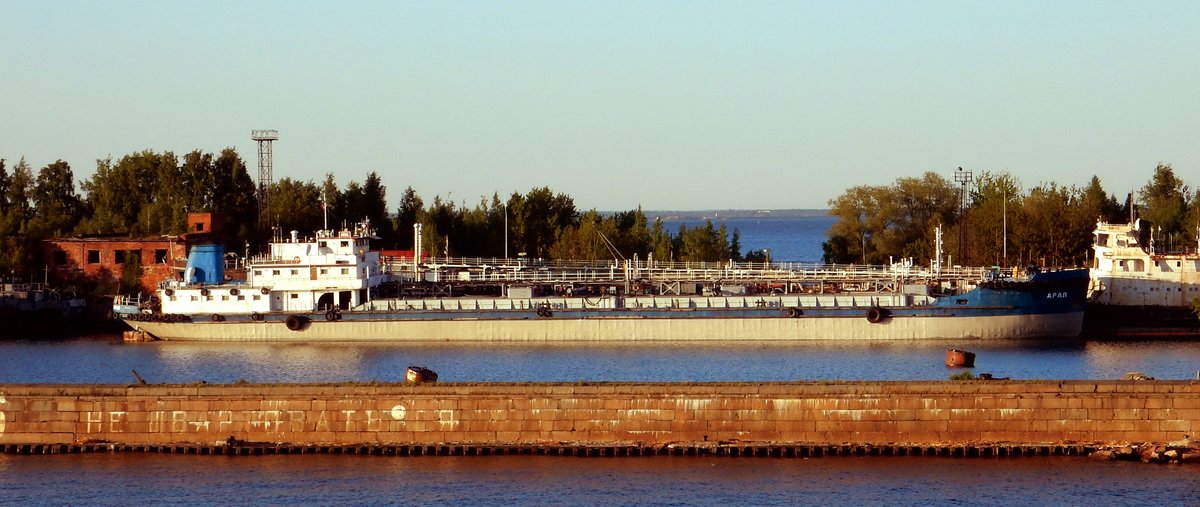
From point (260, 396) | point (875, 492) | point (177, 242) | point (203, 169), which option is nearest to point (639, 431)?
point (875, 492)

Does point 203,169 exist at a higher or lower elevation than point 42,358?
higher

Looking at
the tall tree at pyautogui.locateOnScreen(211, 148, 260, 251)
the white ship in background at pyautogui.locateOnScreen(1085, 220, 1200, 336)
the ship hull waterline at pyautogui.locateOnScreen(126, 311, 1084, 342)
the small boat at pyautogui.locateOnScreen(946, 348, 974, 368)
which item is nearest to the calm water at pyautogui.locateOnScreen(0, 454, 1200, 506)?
the small boat at pyautogui.locateOnScreen(946, 348, 974, 368)

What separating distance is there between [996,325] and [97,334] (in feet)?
131

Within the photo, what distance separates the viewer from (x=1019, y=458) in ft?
146

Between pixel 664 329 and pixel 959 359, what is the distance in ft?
52.2

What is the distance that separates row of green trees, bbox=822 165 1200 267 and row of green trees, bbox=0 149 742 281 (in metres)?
8.44

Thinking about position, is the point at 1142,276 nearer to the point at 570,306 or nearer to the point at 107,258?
the point at 570,306

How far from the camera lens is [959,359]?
67.2 m

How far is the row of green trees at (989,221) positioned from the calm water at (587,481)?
61.9 metres

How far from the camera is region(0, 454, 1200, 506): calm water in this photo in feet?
137

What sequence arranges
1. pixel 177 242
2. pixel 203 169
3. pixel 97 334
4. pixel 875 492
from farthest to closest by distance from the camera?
pixel 203 169, pixel 177 242, pixel 97 334, pixel 875 492

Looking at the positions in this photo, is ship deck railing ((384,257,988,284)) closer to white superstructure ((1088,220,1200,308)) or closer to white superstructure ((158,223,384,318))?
white superstructure ((158,223,384,318))


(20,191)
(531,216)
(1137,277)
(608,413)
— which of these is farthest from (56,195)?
(608,413)

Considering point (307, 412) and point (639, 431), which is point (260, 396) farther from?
point (639, 431)
